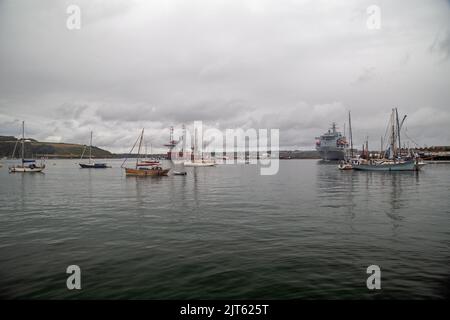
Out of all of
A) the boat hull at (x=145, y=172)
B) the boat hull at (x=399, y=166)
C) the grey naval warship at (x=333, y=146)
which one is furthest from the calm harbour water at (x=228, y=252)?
the grey naval warship at (x=333, y=146)

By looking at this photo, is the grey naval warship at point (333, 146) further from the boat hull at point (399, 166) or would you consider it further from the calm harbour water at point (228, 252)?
the calm harbour water at point (228, 252)

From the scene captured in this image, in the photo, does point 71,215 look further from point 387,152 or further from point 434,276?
point 387,152

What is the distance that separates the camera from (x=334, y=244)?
15492 mm

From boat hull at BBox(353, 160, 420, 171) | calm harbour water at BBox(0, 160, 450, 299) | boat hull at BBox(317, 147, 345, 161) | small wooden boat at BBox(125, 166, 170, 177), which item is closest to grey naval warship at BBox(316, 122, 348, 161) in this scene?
boat hull at BBox(317, 147, 345, 161)

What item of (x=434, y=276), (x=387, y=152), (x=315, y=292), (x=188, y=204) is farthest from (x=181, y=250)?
(x=387, y=152)

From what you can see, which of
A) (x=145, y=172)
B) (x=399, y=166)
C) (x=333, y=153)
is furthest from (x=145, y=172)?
(x=333, y=153)

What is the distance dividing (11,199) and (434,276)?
42927mm

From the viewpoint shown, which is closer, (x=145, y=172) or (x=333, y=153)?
(x=145, y=172)

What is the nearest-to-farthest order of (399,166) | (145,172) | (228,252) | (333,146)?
(228,252)
(145,172)
(399,166)
(333,146)

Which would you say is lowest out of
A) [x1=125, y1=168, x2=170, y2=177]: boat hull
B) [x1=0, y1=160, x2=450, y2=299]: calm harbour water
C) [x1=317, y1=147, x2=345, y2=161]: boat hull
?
[x1=0, y1=160, x2=450, y2=299]: calm harbour water

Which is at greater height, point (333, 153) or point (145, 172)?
point (333, 153)

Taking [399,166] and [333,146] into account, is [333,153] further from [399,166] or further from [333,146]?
[399,166]

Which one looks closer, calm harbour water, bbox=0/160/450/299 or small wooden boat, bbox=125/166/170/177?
calm harbour water, bbox=0/160/450/299

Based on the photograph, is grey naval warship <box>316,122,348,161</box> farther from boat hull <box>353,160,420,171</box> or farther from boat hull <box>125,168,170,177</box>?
boat hull <box>125,168,170,177</box>
